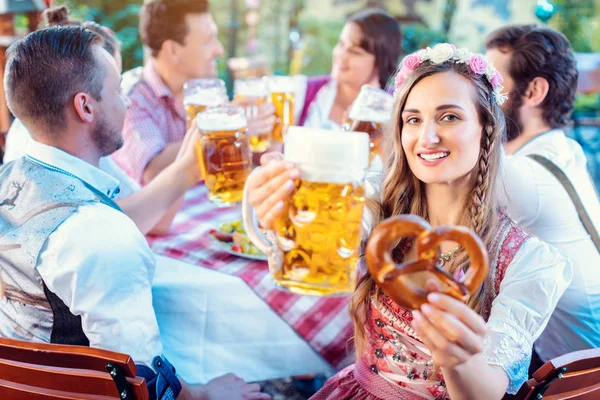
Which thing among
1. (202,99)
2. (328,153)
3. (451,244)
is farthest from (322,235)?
(202,99)

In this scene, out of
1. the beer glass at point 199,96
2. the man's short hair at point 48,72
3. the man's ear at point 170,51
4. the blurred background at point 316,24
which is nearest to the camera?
the man's short hair at point 48,72

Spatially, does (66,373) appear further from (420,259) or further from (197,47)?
(197,47)

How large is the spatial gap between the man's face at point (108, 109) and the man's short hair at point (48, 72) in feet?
0.15

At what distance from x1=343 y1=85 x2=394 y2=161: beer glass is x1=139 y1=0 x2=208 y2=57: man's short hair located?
1.41m

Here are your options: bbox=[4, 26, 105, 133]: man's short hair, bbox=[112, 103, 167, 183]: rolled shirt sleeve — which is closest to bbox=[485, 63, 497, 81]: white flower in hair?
bbox=[4, 26, 105, 133]: man's short hair

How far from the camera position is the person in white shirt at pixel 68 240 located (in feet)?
4.45

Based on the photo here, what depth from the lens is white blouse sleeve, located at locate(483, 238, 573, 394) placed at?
122 centimetres

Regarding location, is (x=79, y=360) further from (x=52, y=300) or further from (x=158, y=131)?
(x=158, y=131)

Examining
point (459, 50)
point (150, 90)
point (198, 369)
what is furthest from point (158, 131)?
point (459, 50)

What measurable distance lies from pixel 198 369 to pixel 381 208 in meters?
0.72

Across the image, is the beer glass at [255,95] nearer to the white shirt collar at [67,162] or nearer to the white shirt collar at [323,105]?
the white shirt collar at [67,162]

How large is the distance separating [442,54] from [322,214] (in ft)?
1.99

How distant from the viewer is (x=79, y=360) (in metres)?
1.14

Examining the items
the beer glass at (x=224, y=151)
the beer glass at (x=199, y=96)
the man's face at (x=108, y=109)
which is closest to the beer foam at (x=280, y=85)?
the beer glass at (x=199, y=96)
